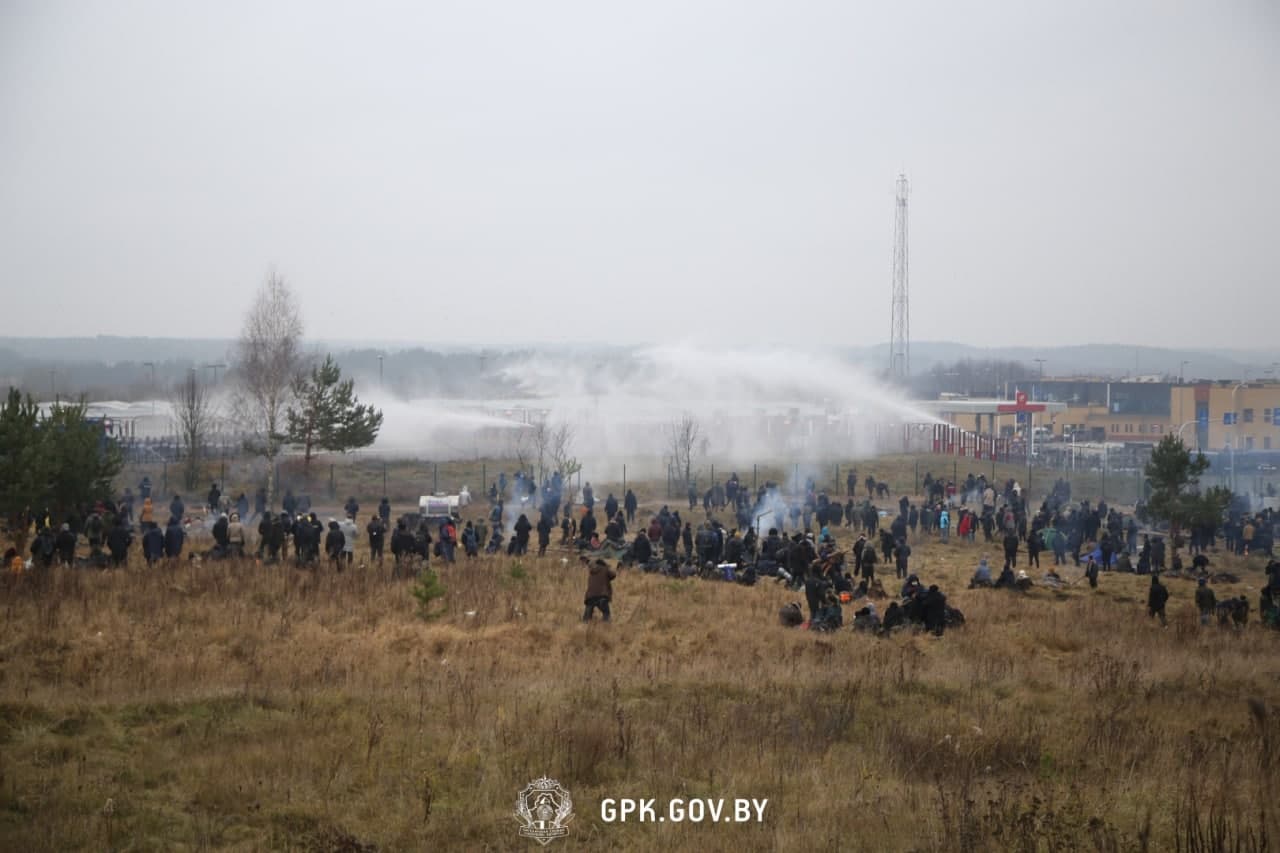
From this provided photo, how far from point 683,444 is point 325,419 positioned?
1794cm

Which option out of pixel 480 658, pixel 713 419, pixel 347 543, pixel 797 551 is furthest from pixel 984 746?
pixel 713 419

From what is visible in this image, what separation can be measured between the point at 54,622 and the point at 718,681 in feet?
35.7

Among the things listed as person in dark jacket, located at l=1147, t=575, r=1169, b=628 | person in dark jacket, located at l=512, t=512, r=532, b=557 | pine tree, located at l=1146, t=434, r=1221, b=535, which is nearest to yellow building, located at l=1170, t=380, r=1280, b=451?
pine tree, located at l=1146, t=434, r=1221, b=535

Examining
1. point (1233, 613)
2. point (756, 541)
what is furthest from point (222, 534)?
point (1233, 613)

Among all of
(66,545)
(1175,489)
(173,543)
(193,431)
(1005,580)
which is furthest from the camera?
(193,431)

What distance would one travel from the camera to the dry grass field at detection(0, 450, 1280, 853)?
9008 millimetres

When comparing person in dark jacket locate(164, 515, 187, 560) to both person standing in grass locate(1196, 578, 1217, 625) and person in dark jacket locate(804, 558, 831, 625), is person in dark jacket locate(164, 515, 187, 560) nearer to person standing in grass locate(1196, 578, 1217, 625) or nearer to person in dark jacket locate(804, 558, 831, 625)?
person in dark jacket locate(804, 558, 831, 625)

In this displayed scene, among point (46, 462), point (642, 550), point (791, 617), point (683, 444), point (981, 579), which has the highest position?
point (46, 462)

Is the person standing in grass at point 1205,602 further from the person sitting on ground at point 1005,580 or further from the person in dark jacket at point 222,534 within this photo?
the person in dark jacket at point 222,534

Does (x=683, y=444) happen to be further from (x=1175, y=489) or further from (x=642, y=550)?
(x=642, y=550)

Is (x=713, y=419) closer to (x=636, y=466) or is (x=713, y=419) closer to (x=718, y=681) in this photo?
(x=636, y=466)

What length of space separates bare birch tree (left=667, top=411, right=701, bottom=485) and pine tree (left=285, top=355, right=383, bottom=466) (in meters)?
14.4

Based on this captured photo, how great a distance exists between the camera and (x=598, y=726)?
1142cm

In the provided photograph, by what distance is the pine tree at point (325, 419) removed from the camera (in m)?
44.8
